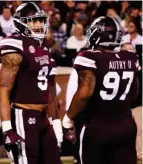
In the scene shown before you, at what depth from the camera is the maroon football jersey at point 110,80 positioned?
394 cm

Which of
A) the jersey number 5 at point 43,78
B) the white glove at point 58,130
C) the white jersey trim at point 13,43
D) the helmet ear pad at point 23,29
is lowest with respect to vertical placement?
the white glove at point 58,130

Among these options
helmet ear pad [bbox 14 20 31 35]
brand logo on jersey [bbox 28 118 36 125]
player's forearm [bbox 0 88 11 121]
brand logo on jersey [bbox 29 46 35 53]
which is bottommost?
brand logo on jersey [bbox 28 118 36 125]

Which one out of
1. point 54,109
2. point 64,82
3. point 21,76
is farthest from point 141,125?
point 21,76

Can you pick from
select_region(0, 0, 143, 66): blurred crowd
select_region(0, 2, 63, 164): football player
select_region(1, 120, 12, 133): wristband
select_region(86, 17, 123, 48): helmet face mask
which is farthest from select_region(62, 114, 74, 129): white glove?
select_region(0, 0, 143, 66): blurred crowd

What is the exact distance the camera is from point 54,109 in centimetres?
460

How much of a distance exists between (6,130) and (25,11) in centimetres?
88

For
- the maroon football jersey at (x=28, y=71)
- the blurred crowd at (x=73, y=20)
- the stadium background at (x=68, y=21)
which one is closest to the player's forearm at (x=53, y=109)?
the maroon football jersey at (x=28, y=71)

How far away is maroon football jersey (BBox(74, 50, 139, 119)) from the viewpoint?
394 centimetres

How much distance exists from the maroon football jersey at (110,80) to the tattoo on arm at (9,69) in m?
0.40

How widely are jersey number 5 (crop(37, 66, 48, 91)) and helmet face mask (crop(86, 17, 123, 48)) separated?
36 cm

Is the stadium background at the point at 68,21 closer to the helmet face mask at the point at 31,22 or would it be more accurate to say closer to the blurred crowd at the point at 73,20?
the blurred crowd at the point at 73,20

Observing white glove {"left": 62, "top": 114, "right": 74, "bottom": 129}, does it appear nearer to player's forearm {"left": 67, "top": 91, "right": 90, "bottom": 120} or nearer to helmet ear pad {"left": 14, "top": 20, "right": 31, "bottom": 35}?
player's forearm {"left": 67, "top": 91, "right": 90, "bottom": 120}

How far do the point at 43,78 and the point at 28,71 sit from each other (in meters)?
0.14

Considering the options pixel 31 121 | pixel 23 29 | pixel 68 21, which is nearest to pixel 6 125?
pixel 31 121
